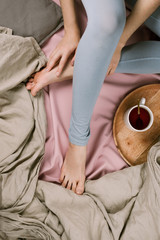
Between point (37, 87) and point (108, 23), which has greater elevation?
point (108, 23)

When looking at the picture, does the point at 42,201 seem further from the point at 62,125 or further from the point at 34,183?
the point at 62,125

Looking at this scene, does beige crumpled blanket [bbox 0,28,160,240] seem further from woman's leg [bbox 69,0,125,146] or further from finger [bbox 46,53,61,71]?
woman's leg [bbox 69,0,125,146]

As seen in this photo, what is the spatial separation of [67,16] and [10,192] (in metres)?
0.59

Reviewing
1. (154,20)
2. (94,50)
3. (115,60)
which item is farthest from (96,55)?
(154,20)

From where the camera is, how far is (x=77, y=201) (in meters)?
0.86

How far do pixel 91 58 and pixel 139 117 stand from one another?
1.18 ft

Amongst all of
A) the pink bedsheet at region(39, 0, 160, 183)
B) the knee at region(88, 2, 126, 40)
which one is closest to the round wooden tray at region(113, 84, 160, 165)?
the pink bedsheet at region(39, 0, 160, 183)

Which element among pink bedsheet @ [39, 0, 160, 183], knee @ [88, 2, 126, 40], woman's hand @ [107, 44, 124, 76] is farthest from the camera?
pink bedsheet @ [39, 0, 160, 183]

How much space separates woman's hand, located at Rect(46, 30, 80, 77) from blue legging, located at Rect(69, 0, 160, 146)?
16cm

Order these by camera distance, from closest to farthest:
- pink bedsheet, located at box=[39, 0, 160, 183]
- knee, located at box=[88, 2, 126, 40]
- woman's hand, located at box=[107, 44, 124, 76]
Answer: knee, located at box=[88, 2, 126, 40] → woman's hand, located at box=[107, 44, 124, 76] → pink bedsheet, located at box=[39, 0, 160, 183]

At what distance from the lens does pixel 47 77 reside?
863mm

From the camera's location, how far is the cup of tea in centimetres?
90

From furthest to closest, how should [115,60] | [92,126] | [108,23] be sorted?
[92,126] → [115,60] → [108,23]

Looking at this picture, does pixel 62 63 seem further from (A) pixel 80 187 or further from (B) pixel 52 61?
(A) pixel 80 187
